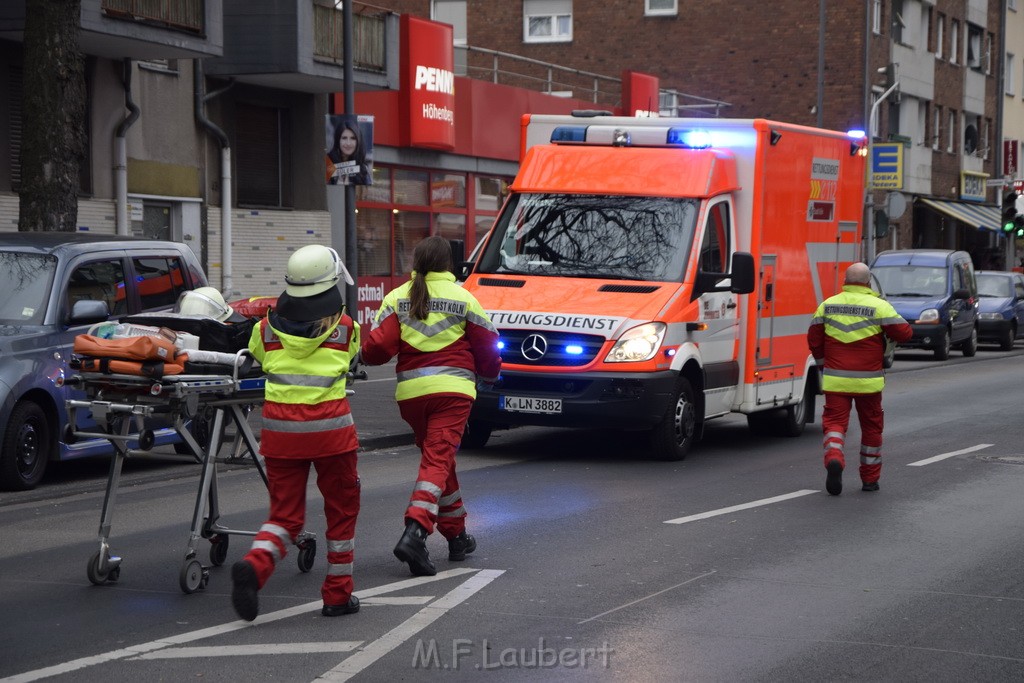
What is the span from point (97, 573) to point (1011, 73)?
6111 cm

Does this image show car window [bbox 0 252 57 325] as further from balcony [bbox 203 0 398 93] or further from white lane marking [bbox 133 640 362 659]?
balcony [bbox 203 0 398 93]

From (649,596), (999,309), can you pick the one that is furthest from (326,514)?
(999,309)

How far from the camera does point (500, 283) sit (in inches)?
531

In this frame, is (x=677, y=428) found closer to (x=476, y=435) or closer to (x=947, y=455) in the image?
(x=476, y=435)

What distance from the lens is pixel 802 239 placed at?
50.1 feet

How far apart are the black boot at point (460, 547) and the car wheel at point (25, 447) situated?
4125 mm

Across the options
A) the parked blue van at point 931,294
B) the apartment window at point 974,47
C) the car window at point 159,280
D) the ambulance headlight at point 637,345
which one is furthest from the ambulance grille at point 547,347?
the apartment window at point 974,47

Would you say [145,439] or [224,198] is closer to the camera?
[145,439]

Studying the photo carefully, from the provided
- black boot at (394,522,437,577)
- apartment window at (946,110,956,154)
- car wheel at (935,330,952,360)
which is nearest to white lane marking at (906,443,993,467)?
black boot at (394,522,437,577)

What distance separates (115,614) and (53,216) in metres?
7.96

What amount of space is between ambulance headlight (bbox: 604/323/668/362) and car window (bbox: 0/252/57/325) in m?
4.38

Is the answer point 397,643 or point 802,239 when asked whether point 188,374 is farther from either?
point 802,239

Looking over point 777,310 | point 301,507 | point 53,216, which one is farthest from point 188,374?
point 777,310

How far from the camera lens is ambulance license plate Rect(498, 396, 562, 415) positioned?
41.7 feet
